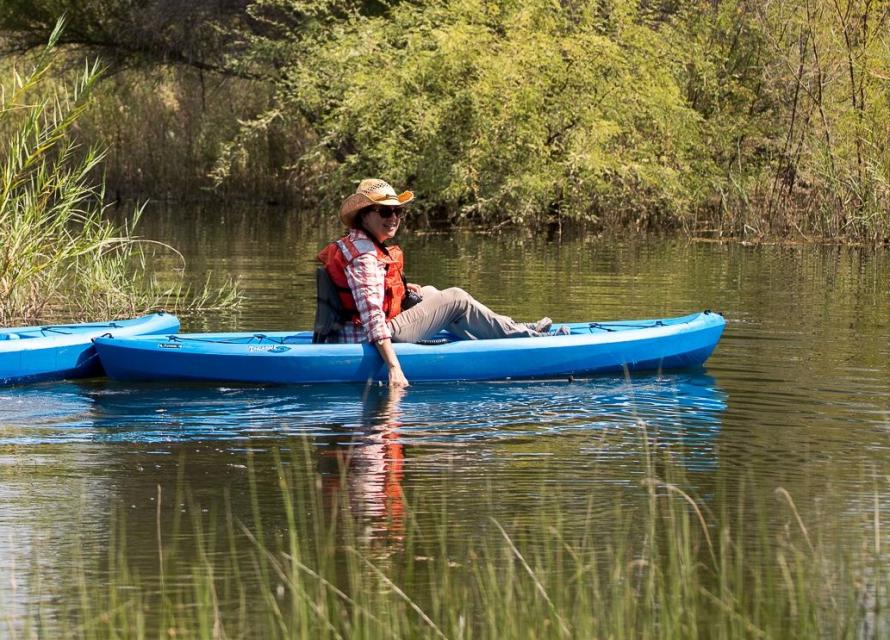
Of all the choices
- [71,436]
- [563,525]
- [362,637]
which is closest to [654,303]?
[71,436]

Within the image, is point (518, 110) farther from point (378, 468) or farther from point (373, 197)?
point (378, 468)

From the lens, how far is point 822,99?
18031mm

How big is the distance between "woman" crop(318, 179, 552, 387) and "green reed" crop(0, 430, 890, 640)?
2.50 meters

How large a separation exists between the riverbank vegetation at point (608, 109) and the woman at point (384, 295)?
884 centimetres

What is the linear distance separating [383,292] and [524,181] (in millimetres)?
10462

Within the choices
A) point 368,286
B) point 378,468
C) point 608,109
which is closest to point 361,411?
point 368,286

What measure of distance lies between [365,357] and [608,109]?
11.5 metres

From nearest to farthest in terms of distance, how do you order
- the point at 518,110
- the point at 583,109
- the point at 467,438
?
the point at 467,438, the point at 518,110, the point at 583,109

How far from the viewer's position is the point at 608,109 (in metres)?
19.1

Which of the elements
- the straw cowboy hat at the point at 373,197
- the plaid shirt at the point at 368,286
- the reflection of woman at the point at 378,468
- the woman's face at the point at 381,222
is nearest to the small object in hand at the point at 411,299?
the plaid shirt at the point at 368,286

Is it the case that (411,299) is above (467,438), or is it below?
above

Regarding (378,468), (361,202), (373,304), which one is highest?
(361,202)

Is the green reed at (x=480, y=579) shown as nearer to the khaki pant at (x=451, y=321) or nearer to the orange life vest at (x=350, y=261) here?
the orange life vest at (x=350, y=261)

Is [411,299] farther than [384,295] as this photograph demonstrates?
Yes
